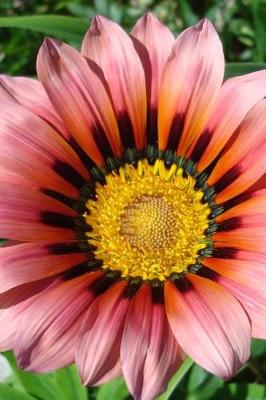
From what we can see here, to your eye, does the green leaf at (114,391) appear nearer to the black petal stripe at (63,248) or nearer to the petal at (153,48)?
the black petal stripe at (63,248)

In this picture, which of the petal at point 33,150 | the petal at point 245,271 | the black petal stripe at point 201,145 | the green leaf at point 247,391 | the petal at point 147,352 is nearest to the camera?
the petal at point 147,352

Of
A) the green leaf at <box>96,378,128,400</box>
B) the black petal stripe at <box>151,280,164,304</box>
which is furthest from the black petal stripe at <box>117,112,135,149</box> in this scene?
the green leaf at <box>96,378,128,400</box>

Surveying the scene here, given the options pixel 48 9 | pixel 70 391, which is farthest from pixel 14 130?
pixel 48 9

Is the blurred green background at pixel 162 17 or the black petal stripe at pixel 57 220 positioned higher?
the blurred green background at pixel 162 17

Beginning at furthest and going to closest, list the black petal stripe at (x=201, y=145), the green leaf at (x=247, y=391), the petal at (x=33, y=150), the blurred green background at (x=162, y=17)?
the blurred green background at (x=162, y=17), the green leaf at (x=247, y=391), the black petal stripe at (x=201, y=145), the petal at (x=33, y=150)

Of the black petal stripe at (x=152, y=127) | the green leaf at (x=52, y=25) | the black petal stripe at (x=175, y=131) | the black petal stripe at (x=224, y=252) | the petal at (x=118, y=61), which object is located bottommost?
the black petal stripe at (x=224, y=252)

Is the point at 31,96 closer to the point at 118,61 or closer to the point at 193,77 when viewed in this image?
the point at 118,61

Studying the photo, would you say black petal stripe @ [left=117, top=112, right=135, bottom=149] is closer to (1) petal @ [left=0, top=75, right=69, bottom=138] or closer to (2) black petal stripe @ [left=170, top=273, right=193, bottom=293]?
(1) petal @ [left=0, top=75, right=69, bottom=138]

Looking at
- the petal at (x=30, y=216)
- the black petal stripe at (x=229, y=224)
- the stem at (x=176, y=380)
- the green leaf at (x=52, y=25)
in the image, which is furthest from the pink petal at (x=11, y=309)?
the green leaf at (x=52, y=25)

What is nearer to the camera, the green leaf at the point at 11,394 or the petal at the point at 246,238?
the petal at the point at 246,238
